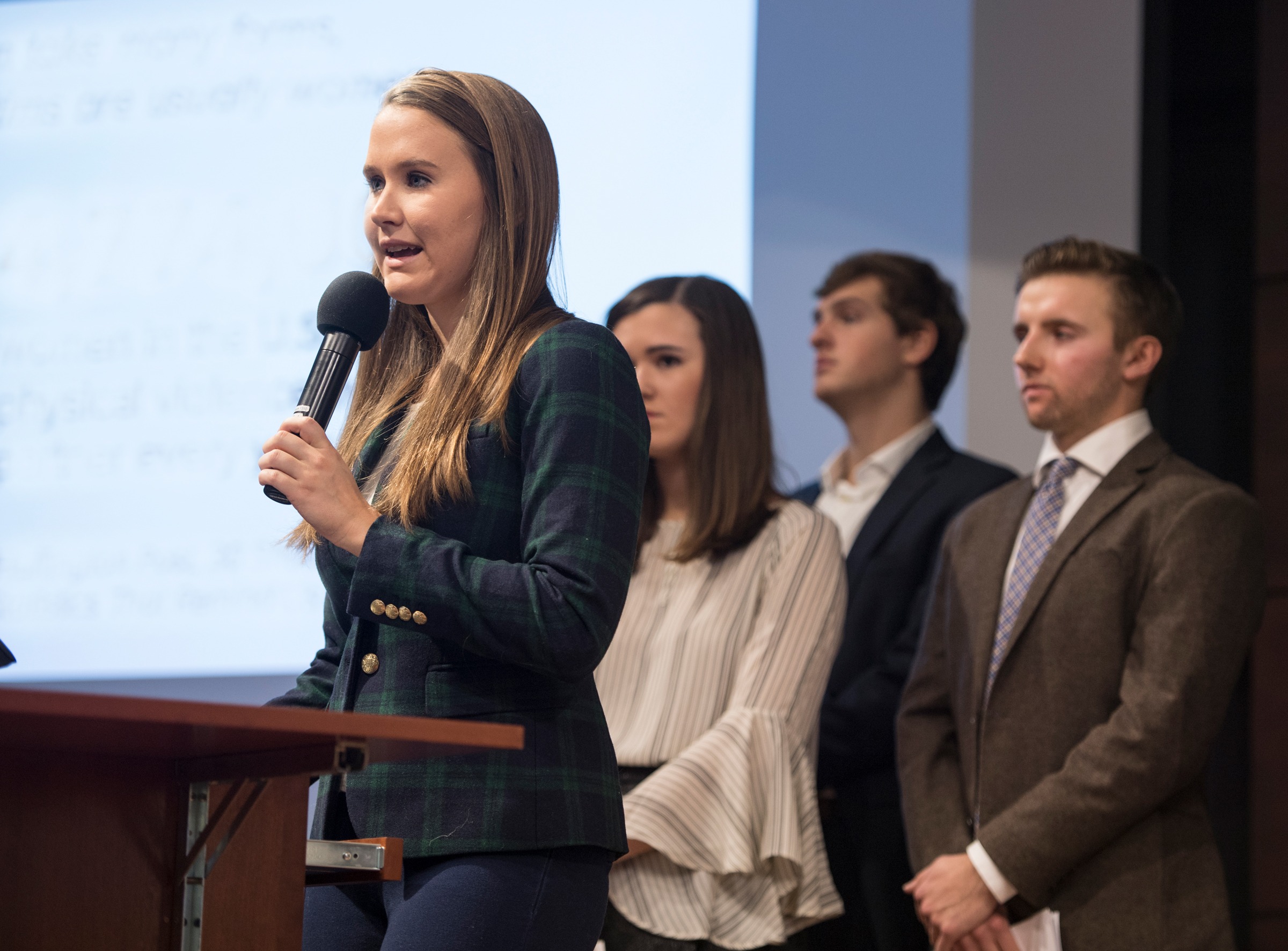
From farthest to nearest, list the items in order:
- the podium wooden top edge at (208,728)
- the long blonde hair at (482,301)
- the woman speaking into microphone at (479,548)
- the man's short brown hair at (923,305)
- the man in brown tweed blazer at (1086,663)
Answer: the man's short brown hair at (923,305) → the man in brown tweed blazer at (1086,663) → the long blonde hair at (482,301) → the woman speaking into microphone at (479,548) → the podium wooden top edge at (208,728)

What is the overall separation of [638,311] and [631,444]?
1442 millimetres

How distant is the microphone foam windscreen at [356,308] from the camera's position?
56.6 inches

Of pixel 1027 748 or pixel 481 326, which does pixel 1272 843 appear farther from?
pixel 481 326

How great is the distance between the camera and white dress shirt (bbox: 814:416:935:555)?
126 inches

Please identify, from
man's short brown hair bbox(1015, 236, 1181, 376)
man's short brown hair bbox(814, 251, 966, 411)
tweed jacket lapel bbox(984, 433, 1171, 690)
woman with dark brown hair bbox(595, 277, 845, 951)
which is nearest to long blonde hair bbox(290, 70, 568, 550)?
→ woman with dark brown hair bbox(595, 277, 845, 951)

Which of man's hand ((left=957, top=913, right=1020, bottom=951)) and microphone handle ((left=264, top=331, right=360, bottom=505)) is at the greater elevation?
microphone handle ((left=264, top=331, right=360, bottom=505))

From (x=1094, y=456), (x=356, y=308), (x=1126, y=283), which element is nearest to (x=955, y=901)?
(x=1094, y=456)

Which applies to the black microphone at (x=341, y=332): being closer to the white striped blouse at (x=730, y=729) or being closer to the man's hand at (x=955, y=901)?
the white striped blouse at (x=730, y=729)

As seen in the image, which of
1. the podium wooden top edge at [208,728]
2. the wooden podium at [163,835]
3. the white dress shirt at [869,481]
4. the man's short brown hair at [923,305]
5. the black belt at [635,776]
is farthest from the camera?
the man's short brown hair at [923,305]

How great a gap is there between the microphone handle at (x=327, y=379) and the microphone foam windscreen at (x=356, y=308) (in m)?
0.01

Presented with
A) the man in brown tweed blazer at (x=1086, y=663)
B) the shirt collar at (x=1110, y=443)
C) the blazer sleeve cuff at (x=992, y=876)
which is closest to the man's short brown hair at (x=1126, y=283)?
the man in brown tweed blazer at (x=1086, y=663)

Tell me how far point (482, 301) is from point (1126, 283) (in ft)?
5.33

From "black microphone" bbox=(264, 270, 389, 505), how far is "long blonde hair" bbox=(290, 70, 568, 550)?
0.08 meters

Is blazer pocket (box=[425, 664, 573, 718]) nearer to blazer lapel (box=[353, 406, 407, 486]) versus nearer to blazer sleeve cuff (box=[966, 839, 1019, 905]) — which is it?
blazer lapel (box=[353, 406, 407, 486])
